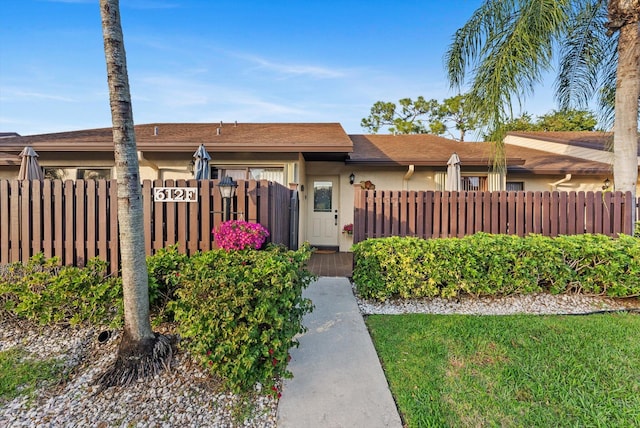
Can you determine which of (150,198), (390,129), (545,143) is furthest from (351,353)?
(390,129)

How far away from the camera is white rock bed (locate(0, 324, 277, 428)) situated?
2086 mm

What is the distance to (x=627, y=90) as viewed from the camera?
5227mm

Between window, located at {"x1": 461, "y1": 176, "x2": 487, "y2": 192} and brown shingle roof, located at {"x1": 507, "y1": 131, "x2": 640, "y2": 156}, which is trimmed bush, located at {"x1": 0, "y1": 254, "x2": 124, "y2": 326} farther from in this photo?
brown shingle roof, located at {"x1": 507, "y1": 131, "x2": 640, "y2": 156}

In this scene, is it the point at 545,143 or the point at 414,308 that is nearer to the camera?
the point at 414,308

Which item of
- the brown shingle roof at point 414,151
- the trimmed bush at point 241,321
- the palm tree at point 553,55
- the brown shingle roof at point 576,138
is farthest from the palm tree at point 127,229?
the brown shingle roof at point 576,138

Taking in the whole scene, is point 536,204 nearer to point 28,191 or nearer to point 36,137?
point 28,191

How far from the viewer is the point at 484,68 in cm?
568

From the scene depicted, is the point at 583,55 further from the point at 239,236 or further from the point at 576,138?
the point at 239,236

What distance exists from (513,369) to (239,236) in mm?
3145

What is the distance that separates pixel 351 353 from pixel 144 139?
7.82 metres

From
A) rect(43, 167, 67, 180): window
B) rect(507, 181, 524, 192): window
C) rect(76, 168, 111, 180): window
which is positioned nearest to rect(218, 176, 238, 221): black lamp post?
rect(76, 168, 111, 180): window

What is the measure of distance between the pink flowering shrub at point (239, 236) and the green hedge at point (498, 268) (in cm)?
181

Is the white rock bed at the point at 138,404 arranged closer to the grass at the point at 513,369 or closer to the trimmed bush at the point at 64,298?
the trimmed bush at the point at 64,298

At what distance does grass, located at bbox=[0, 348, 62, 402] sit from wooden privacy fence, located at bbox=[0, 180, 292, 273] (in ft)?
4.45
